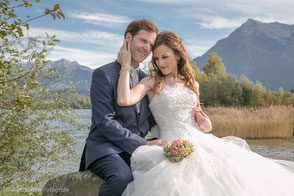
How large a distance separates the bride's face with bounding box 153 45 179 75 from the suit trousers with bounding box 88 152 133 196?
1.32m

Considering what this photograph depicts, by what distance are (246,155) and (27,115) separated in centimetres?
403

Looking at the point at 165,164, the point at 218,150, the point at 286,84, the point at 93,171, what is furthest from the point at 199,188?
the point at 286,84

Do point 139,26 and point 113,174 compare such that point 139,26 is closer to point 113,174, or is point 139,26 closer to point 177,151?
point 177,151

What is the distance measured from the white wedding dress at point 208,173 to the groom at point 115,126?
0.16 m

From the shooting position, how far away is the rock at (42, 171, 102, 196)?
134 inches

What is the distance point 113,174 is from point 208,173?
2.99 feet

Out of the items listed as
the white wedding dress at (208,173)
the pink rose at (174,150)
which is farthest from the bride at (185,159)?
the pink rose at (174,150)

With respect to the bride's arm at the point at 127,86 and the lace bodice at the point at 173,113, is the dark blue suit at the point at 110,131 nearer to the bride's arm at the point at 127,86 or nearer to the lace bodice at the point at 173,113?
the bride's arm at the point at 127,86

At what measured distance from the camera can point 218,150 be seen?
3.06 metres

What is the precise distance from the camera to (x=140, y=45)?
3.64 metres

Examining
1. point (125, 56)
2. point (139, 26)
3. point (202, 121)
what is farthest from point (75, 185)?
point (139, 26)

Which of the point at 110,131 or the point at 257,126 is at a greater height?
the point at 110,131

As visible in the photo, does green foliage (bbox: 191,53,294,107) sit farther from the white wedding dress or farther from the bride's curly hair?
the white wedding dress

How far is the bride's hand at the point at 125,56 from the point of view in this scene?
11.2 ft
